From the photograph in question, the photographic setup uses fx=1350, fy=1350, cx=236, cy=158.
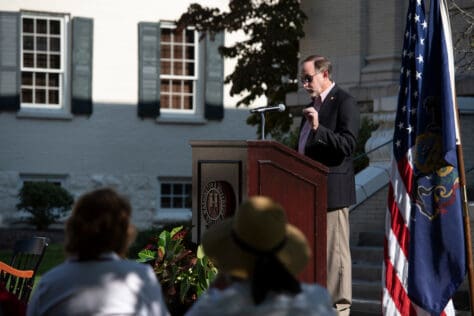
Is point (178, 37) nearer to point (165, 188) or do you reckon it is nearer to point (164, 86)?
point (164, 86)

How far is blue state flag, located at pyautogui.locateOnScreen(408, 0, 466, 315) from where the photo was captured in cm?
827

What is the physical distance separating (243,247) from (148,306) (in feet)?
2.39

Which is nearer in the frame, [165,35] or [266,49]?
[266,49]

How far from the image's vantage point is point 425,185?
846 centimetres

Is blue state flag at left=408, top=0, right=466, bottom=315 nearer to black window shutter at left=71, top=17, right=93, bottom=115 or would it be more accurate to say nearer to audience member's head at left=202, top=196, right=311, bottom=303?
audience member's head at left=202, top=196, right=311, bottom=303

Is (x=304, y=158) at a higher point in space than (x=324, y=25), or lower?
lower

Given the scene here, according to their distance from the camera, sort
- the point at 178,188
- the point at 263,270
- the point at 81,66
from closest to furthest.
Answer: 1. the point at 263,270
2. the point at 81,66
3. the point at 178,188

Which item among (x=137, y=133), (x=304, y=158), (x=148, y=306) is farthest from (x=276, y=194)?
(x=137, y=133)

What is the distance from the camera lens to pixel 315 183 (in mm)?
8039

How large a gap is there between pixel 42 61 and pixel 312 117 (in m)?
18.4

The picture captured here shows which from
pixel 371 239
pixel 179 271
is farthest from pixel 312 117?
pixel 371 239

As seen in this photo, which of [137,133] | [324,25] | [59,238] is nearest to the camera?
[324,25]

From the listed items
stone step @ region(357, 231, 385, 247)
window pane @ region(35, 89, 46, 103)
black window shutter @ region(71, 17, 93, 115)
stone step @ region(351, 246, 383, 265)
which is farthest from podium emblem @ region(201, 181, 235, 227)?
window pane @ region(35, 89, 46, 103)

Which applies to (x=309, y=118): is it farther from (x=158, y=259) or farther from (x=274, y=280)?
(x=274, y=280)
